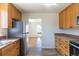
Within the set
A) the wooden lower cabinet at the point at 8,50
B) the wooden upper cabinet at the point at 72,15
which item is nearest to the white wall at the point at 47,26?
the wooden upper cabinet at the point at 72,15

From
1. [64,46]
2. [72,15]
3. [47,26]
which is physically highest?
[72,15]

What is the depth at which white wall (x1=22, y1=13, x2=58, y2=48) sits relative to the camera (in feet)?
27.1

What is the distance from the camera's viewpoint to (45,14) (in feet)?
27.2

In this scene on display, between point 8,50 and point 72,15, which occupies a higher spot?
point 72,15

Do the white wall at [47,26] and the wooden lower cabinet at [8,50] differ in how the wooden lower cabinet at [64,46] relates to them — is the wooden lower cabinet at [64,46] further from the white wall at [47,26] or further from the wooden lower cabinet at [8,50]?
the white wall at [47,26]

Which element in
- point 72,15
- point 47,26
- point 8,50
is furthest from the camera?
point 47,26

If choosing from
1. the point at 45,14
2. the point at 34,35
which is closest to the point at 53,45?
the point at 45,14

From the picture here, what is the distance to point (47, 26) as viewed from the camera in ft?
27.3

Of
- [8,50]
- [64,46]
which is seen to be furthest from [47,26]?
[8,50]

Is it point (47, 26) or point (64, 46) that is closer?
point (64, 46)

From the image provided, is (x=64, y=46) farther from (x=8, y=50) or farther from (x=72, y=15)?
(x=8, y=50)

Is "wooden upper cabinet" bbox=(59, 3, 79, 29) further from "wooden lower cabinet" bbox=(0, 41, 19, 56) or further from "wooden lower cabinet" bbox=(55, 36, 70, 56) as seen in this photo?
"wooden lower cabinet" bbox=(0, 41, 19, 56)

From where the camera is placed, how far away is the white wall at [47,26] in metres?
8.27

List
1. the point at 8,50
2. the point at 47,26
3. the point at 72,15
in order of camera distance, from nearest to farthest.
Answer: the point at 8,50, the point at 72,15, the point at 47,26
